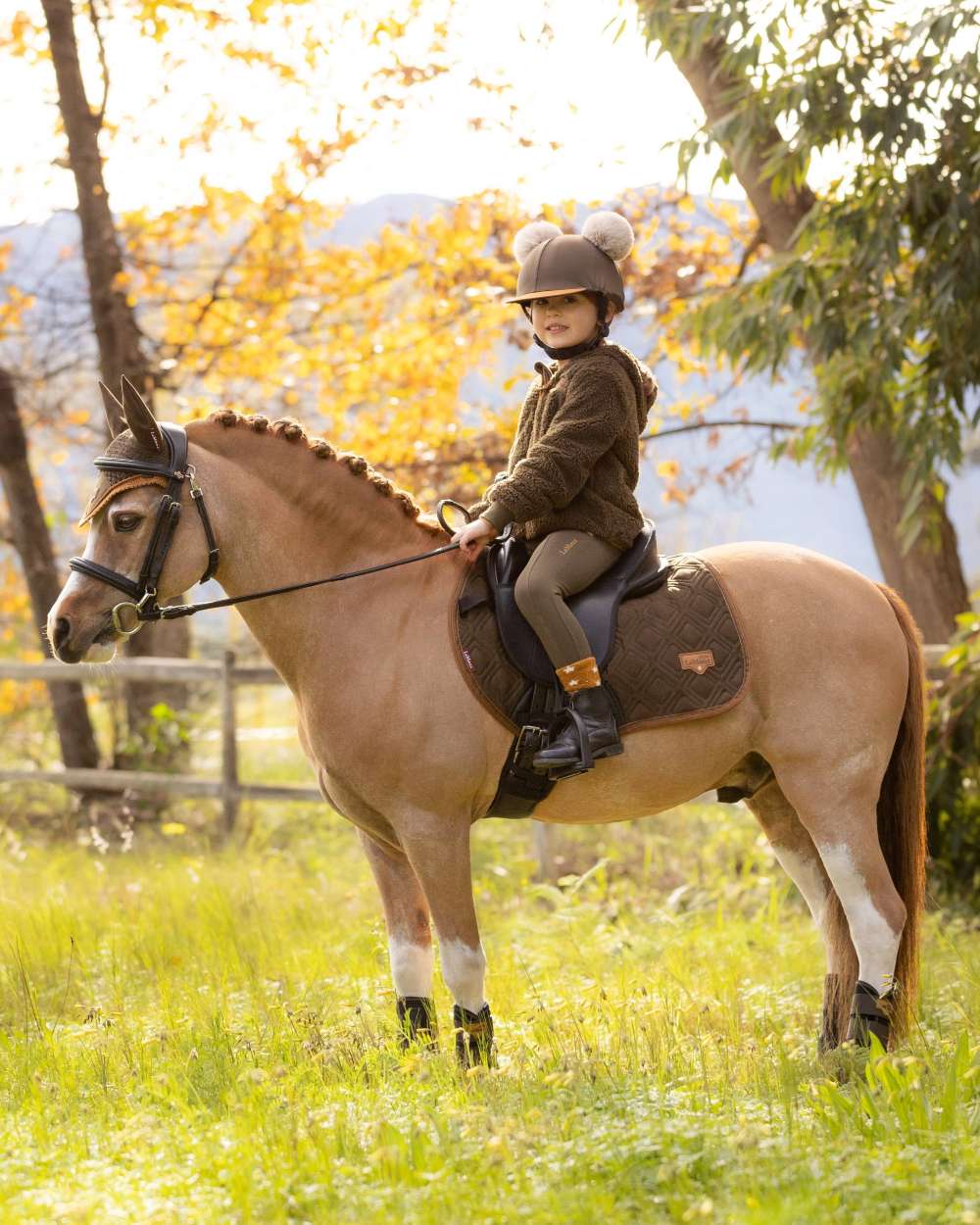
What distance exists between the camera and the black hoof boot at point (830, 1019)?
4.21m

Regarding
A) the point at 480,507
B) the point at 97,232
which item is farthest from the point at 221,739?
the point at 480,507

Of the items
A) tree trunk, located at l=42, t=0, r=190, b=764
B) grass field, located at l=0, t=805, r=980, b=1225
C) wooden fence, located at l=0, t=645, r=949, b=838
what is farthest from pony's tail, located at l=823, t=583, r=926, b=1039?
tree trunk, located at l=42, t=0, r=190, b=764

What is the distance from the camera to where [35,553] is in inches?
437

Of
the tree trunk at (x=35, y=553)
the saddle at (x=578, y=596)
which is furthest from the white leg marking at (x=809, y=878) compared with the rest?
the tree trunk at (x=35, y=553)

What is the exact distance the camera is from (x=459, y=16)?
348 inches

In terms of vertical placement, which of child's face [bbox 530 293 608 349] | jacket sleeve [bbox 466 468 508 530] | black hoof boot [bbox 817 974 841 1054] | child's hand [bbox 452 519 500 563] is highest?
child's face [bbox 530 293 608 349]

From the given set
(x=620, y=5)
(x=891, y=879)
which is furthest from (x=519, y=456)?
(x=620, y=5)

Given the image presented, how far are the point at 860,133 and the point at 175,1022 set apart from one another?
191 inches

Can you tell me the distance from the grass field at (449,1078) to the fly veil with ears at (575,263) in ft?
7.62

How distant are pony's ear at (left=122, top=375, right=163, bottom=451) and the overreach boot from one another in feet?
4.63

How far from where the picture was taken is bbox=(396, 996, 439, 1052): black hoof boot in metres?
4.04

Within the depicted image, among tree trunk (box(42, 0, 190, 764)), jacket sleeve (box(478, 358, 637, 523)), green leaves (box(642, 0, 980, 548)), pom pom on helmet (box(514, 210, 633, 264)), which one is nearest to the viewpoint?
jacket sleeve (box(478, 358, 637, 523))

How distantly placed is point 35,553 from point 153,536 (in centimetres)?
797

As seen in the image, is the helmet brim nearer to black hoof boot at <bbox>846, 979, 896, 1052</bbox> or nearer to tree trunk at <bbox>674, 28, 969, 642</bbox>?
black hoof boot at <bbox>846, 979, 896, 1052</bbox>
